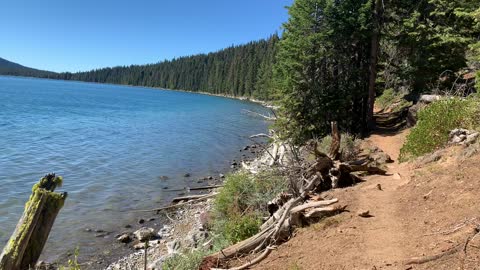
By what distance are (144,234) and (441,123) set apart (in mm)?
9704

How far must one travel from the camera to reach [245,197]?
464 inches

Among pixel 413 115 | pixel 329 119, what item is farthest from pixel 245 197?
pixel 413 115

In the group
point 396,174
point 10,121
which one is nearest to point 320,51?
point 396,174

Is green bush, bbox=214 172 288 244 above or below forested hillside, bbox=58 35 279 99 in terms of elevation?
below

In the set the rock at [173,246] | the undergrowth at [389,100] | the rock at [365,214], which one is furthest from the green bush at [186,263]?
the undergrowth at [389,100]

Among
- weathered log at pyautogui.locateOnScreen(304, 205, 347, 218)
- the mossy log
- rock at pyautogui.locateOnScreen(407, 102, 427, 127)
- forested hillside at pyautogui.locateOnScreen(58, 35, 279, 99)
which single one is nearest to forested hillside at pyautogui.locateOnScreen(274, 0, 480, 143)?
rock at pyautogui.locateOnScreen(407, 102, 427, 127)

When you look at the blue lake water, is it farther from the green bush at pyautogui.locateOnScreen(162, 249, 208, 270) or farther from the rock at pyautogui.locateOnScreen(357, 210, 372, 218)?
the rock at pyautogui.locateOnScreen(357, 210, 372, 218)

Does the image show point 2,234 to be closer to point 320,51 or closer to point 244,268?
point 244,268

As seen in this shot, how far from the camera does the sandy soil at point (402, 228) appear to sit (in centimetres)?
568

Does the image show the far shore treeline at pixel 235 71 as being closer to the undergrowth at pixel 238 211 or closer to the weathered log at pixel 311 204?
the undergrowth at pixel 238 211

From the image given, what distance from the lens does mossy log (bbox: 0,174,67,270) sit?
6.43 metres

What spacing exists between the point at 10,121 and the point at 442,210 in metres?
41.9

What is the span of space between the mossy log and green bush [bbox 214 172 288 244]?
13.3ft

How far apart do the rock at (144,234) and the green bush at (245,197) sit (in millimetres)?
2581
